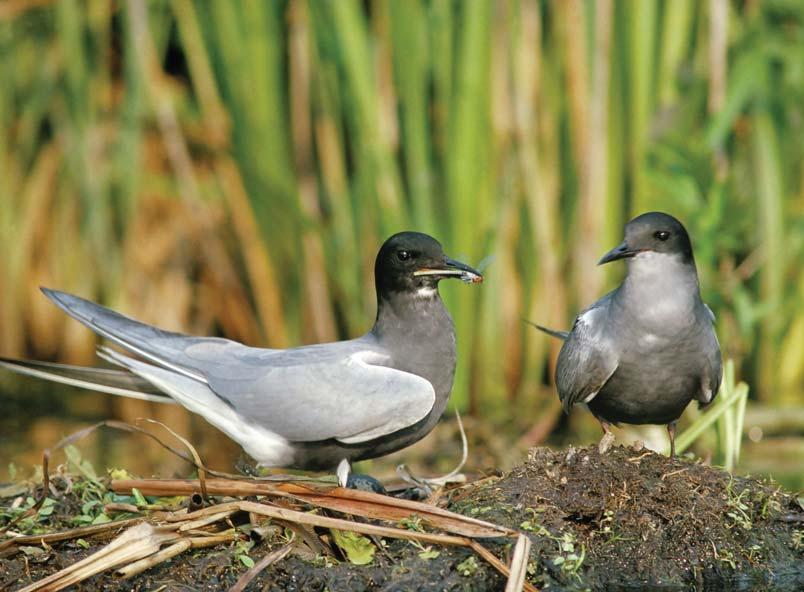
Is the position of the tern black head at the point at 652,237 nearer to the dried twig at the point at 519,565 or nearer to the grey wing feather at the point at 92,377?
the dried twig at the point at 519,565

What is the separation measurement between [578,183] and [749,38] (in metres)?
1.31

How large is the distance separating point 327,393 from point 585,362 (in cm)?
99

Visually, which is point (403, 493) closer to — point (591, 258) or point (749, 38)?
point (591, 258)

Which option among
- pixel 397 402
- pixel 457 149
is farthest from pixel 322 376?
pixel 457 149

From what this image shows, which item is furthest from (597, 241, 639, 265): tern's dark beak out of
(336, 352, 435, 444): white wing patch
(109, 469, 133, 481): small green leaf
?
(109, 469, 133, 481): small green leaf

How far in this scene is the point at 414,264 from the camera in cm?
485

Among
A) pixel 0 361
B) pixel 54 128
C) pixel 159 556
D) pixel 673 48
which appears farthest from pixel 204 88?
pixel 159 556

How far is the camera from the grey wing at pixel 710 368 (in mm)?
4637

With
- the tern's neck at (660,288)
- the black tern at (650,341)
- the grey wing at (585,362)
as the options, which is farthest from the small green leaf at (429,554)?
the tern's neck at (660,288)

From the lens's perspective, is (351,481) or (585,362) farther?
(351,481)

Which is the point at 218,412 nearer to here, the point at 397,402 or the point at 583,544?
the point at 397,402

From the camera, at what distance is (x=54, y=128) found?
8531 millimetres

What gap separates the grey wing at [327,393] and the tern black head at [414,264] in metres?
0.30

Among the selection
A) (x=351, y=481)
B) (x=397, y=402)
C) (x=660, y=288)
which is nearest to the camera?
(x=397, y=402)
